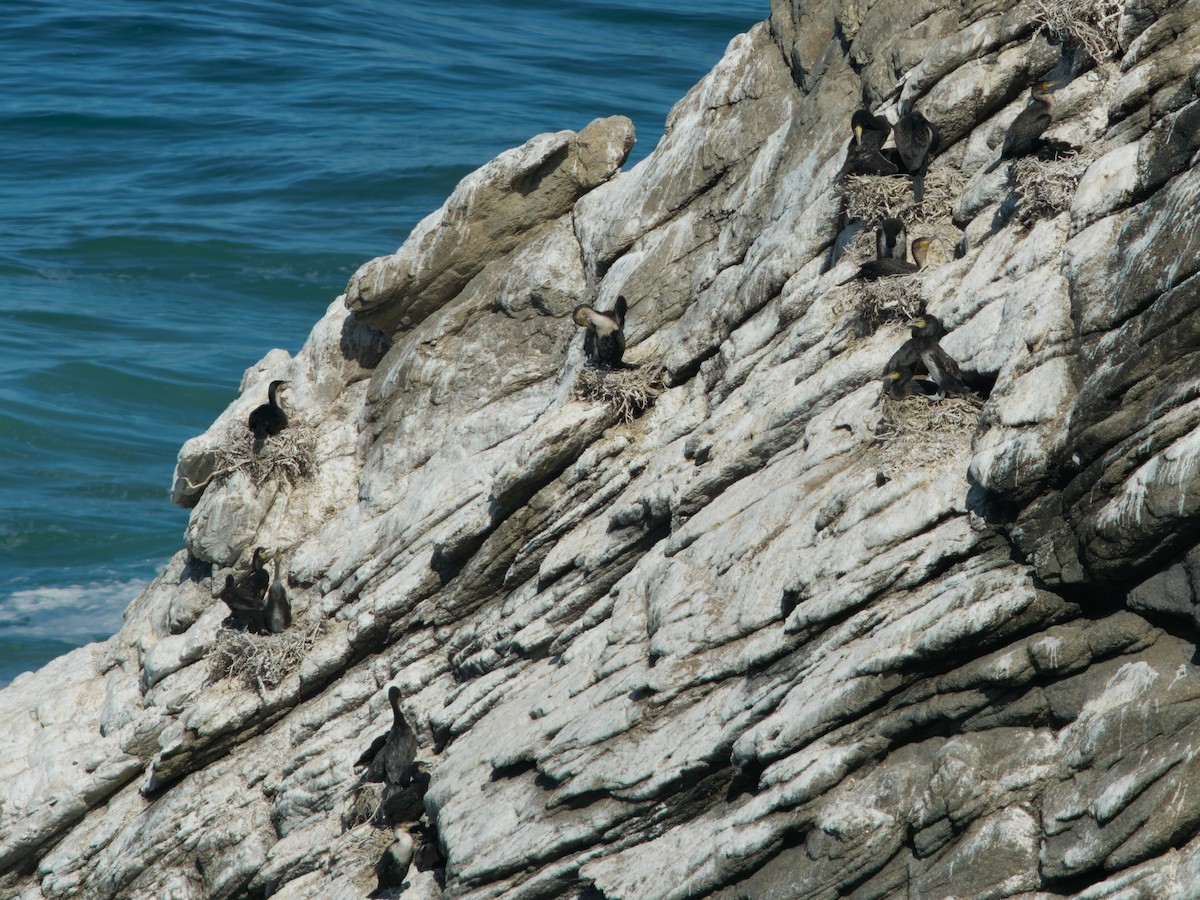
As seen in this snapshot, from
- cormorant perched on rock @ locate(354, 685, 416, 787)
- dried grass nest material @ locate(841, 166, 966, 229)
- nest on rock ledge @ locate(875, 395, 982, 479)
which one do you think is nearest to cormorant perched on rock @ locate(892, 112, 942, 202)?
dried grass nest material @ locate(841, 166, 966, 229)

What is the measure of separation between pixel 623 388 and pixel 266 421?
583 cm

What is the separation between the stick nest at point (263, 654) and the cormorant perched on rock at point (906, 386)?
8700mm

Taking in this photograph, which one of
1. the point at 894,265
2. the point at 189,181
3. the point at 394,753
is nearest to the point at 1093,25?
the point at 894,265

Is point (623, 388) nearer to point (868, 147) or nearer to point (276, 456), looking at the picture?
Result: point (868, 147)

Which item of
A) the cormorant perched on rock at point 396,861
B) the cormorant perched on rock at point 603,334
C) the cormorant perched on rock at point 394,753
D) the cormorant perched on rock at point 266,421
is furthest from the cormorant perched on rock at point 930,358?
the cormorant perched on rock at point 266,421

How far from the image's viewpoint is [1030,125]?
42.4 ft

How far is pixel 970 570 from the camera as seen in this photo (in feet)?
33.6

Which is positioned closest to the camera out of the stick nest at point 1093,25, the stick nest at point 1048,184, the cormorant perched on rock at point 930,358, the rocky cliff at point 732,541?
the rocky cliff at point 732,541

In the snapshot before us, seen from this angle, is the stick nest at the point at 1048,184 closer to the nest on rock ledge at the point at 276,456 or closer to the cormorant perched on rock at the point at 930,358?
the cormorant perched on rock at the point at 930,358

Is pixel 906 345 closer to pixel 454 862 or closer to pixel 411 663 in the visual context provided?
pixel 454 862

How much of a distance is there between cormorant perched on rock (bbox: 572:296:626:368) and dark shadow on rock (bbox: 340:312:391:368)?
164 inches

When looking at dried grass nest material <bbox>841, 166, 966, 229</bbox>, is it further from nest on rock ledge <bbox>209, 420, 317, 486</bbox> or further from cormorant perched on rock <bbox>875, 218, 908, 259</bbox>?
nest on rock ledge <bbox>209, 420, 317, 486</bbox>

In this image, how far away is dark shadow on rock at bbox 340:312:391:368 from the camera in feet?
64.0

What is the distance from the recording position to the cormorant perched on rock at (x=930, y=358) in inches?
456
